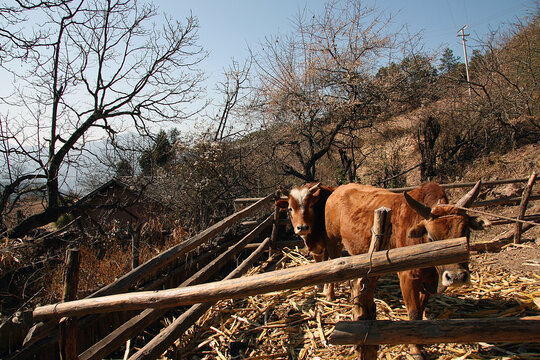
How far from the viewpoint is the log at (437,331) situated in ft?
6.43

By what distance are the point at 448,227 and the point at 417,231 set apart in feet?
0.81

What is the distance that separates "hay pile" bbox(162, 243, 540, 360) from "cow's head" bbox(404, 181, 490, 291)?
116cm

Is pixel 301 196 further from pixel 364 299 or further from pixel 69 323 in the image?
pixel 69 323

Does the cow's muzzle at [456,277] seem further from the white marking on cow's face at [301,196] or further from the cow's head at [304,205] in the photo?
the white marking on cow's face at [301,196]

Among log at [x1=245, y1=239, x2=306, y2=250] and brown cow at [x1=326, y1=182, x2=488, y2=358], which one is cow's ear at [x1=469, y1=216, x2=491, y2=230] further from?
log at [x1=245, y1=239, x2=306, y2=250]

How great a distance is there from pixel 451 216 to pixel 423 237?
356mm

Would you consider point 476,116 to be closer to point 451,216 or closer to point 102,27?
point 451,216

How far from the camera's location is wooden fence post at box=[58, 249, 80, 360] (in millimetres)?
2670

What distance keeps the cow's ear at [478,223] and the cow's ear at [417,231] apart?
392 millimetres

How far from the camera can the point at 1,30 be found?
8.62 metres

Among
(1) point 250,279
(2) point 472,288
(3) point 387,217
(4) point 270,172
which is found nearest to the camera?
(1) point 250,279

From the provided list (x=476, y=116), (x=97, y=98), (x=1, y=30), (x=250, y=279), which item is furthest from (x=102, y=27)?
(x=476, y=116)

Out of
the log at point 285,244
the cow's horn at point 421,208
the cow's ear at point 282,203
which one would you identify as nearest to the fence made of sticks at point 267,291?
the cow's horn at point 421,208

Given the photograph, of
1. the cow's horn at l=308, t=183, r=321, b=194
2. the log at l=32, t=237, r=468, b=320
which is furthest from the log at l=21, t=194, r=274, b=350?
the cow's horn at l=308, t=183, r=321, b=194
